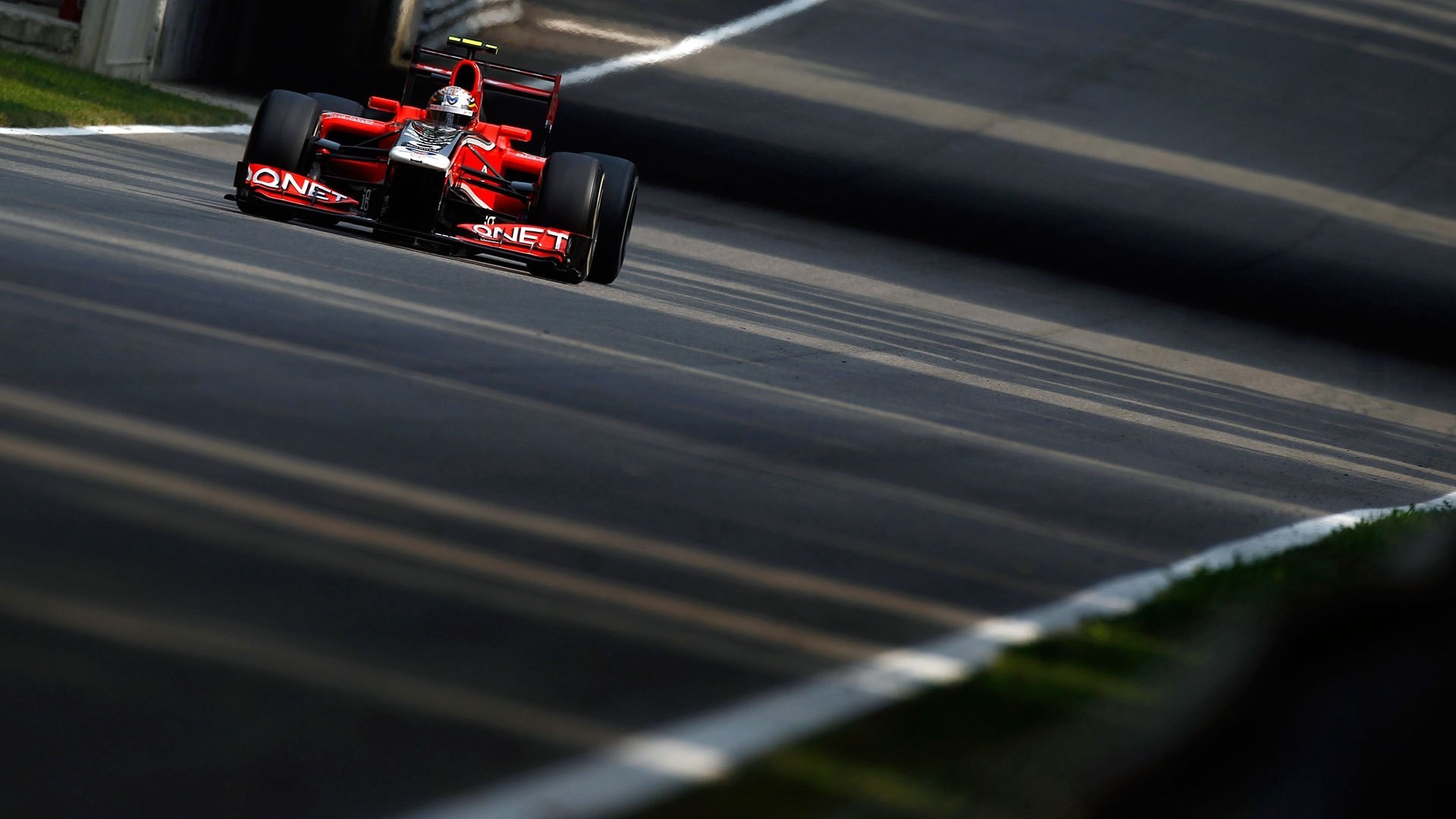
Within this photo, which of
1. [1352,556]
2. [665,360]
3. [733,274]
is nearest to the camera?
[1352,556]

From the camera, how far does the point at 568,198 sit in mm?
11805

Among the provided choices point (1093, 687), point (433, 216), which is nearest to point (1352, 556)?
point (1093, 687)

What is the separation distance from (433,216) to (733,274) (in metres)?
4.21

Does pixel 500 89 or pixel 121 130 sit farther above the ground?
pixel 500 89

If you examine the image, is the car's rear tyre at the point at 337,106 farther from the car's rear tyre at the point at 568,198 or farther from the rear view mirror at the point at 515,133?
the car's rear tyre at the point at 568,198

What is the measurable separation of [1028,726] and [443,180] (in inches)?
297

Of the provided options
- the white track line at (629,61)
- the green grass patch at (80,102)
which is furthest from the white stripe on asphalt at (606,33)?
the green grass patch at (80,102)

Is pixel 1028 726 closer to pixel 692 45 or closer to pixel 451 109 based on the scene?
pixel 451 109

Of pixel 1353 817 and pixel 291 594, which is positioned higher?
pixel 1353 817

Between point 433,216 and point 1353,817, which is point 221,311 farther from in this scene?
point 1353,817

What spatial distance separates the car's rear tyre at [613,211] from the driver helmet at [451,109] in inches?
33.3

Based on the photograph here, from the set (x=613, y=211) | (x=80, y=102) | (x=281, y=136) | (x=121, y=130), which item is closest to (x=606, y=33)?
(x=80, y=102)

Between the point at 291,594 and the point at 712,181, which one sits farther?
the point at 712,181

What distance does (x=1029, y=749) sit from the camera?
14.4 ft
